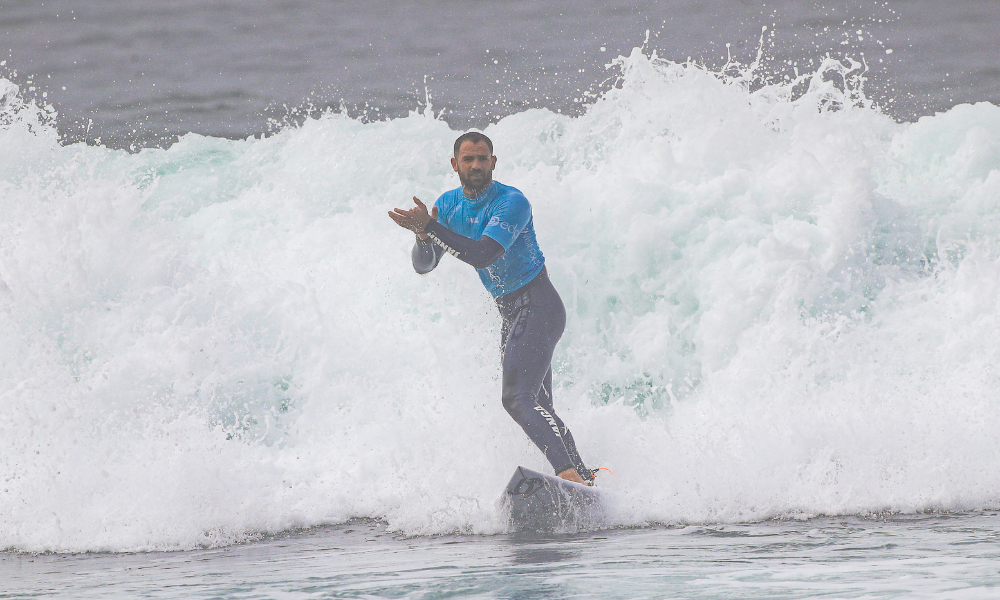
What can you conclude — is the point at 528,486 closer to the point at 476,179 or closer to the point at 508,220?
the point at 508,220

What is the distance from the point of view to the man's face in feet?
16.3

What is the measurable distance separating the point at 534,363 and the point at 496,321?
2.42 m

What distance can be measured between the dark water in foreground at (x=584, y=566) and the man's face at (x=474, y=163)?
1897 mm

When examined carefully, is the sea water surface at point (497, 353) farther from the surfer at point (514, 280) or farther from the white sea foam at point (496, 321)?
the surfer at point (514, 280)

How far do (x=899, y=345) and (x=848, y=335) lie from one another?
377 millimetres

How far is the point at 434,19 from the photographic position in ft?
44.8

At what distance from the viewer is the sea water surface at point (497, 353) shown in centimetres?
421

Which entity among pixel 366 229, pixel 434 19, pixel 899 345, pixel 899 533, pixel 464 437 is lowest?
pixel 899 533

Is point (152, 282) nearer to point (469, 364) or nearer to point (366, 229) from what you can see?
point (366, 229)

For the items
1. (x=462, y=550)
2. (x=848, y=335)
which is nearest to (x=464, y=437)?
(x=462, y=550)

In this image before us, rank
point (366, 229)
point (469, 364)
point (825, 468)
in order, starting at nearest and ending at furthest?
1. point (825, 468)
2. point (469, 364)
3. point (366, 229)

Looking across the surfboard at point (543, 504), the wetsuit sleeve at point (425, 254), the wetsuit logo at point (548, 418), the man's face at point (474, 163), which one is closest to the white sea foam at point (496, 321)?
the surfboard at point (543, 504)

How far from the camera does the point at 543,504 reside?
15.3ft

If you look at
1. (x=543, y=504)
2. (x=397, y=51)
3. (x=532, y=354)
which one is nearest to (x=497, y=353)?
(x=532, y=354)
